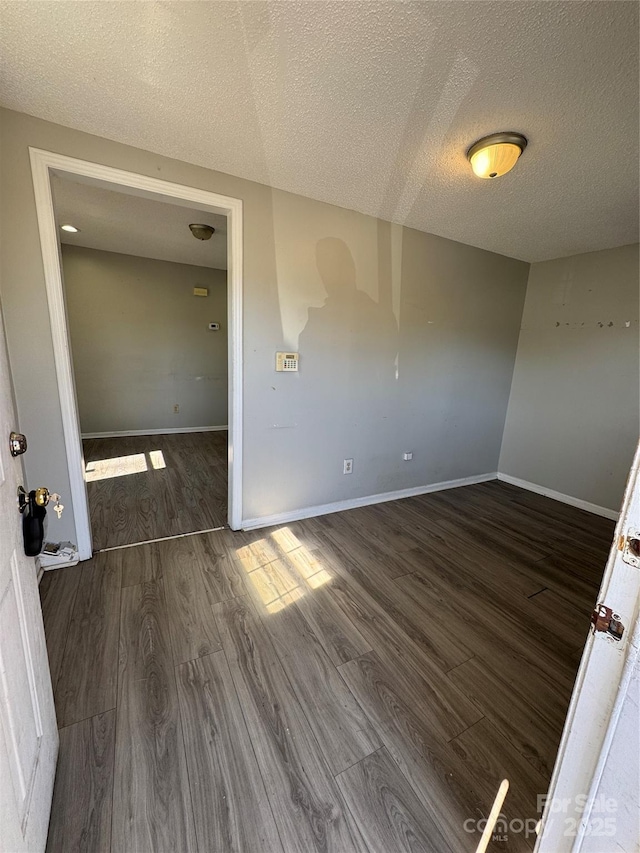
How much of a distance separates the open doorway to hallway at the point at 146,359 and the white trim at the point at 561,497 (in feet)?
10.6

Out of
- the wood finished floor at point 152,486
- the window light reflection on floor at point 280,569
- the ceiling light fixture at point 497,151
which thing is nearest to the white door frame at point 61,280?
the wood finished floor at point 152,486

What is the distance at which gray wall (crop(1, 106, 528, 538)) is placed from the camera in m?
1.74

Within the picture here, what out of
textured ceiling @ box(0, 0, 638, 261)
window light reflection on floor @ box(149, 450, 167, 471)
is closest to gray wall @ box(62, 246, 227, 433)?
window light reflection on floor @ box(149, 450, 167, 471)

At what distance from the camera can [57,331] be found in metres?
1.80

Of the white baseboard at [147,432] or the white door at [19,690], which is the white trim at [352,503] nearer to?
the white door at [19,690]

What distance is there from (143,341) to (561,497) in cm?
550

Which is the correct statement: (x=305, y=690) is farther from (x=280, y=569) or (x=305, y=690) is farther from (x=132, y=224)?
(x=132, y=224)

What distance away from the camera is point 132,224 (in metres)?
3.05

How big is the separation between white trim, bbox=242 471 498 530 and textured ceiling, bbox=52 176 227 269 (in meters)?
2.46

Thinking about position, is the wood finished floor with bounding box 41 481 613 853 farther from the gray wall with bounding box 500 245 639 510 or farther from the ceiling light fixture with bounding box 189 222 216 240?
the ceiling light fixture with bounding box 189 222 216 240

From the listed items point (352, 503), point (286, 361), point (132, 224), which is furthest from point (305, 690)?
point (132, 224)

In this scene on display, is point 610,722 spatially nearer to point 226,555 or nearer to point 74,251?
point 226,555

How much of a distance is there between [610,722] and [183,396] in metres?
5.20

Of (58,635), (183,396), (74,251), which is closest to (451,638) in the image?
(58,635)
